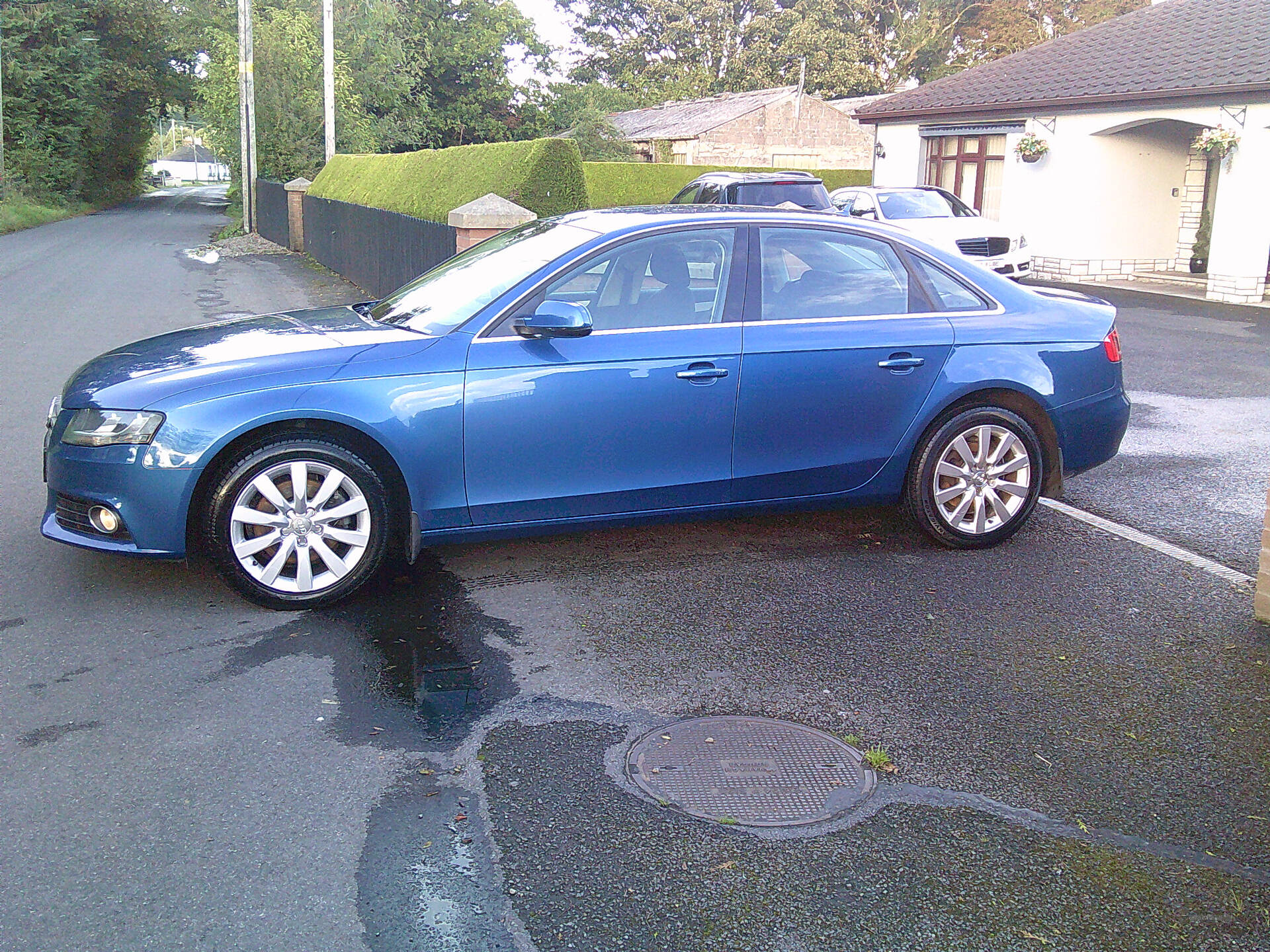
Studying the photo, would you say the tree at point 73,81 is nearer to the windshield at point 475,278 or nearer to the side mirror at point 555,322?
the windshield at point 475,278

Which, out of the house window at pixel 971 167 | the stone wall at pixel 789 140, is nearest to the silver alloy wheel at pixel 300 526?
the house window at pixel 971 167

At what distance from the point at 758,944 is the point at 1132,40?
930 inches

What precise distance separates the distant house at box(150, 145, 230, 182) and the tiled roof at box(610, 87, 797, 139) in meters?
72.7

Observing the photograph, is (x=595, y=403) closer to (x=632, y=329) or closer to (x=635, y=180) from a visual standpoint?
(x=632, y=329)

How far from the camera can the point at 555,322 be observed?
196 inches

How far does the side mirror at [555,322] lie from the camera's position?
499 centimetres

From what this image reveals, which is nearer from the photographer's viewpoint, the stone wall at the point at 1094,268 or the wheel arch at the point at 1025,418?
the wheel arch at the point at 1025,418

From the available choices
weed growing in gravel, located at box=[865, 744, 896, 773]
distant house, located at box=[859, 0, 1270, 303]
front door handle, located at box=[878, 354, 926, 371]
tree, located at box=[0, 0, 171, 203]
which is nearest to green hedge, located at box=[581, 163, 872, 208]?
distant house, located at box=[859, 0, 1270, 303]

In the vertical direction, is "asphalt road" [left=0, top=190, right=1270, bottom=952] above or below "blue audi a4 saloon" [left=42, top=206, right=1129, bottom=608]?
below

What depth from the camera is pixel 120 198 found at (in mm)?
58844

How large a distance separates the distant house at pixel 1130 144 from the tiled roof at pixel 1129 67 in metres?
0.04

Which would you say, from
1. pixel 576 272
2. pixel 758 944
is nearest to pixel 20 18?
pixel 576 272

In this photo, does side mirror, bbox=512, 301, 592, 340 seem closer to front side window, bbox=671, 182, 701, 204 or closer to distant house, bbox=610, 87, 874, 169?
front side window, bbox=671, 182, 701, 204

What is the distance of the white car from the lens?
17.4m
